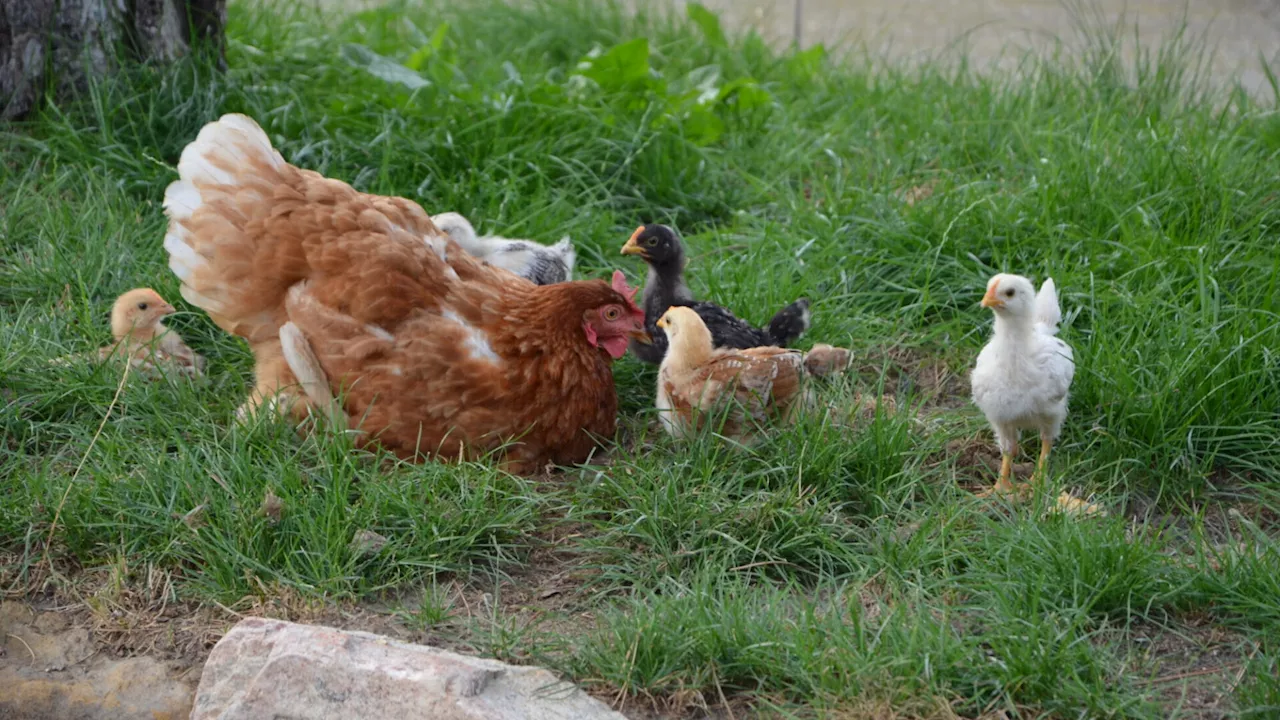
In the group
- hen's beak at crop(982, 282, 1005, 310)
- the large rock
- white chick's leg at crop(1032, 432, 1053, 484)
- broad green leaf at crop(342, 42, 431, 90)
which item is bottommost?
the large rock

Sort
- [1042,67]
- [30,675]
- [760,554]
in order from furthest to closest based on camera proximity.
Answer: [1042,67] < [760,554] < [30,675]

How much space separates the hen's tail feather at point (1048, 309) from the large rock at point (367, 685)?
212cm

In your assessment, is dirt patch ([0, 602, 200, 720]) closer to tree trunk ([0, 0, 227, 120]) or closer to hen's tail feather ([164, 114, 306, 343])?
hen's tail feather ([164, 114, 306, 343])

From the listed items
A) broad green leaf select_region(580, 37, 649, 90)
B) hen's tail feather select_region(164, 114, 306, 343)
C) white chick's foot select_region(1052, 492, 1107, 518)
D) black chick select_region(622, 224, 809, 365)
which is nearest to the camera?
white chick's foot select_region(1052, 492, 1107, 518)

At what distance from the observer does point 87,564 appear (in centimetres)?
379

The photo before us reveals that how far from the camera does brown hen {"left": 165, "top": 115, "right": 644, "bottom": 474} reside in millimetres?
4117

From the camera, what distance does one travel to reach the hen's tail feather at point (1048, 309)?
14.3ft

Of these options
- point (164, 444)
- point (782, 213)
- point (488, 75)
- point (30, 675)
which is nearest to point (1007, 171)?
point (782, 213)

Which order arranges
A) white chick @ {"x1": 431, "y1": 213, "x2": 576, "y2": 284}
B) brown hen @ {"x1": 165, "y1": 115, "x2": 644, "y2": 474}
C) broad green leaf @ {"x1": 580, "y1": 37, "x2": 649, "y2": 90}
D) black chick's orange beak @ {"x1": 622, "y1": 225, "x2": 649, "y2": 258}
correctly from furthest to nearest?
broad green leaf @ {"x1": 580, "y1": 37, "x2": 649, "y2": 90}
white chick @ {"x1": 431, "y1": 213, "x2": 576, "y2": 284}
black chick's orange beak @ {"x1": 622, "y1": 225, "x2": 649, "y2": 258}
brown hen @ {"x1": 165, "y1": 115, "x2": 644, "y2": 474}

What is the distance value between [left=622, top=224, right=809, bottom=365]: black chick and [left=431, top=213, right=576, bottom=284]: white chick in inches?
12.3

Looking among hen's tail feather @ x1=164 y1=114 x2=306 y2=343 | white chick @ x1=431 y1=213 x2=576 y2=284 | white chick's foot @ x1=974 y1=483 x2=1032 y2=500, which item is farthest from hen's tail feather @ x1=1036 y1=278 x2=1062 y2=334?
hen's tail feather @ x1=164 y1=114 x2=306 y2=343

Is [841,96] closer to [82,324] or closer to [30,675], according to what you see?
[82,324]

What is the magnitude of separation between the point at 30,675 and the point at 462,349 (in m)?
1.51

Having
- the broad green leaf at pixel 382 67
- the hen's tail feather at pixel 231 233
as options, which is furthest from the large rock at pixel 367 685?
the broad green leaf at pixel 382 67
